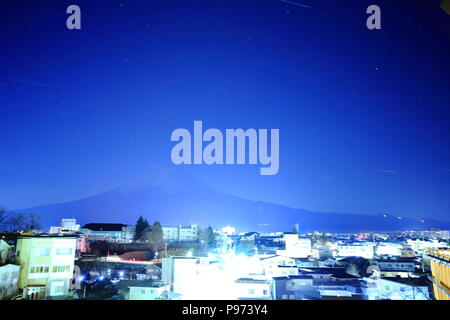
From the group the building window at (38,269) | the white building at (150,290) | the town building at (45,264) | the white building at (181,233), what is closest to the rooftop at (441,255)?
the white building at (150,290)

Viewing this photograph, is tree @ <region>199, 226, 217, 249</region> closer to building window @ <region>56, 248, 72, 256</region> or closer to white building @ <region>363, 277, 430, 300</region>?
building window @ <region>56, 248, 72, 256</region>

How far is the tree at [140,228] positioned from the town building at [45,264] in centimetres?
147

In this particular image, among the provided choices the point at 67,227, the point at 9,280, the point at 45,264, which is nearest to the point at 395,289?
the point at 45,264

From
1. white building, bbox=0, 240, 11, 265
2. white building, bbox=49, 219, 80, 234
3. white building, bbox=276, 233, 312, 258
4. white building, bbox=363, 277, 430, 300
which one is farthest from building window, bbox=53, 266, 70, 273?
white building, bbox=363, 277, 430, 300

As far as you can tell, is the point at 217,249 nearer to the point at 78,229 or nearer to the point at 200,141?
the point at 200,141

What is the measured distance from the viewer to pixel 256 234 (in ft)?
19.6

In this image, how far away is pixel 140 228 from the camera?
6.53 meters

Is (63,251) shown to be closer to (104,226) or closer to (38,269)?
(38,269)

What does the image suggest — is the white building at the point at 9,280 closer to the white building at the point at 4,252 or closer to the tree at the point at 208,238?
the white building at the point at 4,252

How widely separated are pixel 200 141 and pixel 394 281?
3.46 m

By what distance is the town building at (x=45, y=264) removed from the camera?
459 cm

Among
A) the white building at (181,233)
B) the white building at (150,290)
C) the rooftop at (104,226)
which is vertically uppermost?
the rooftop at (104,226)
